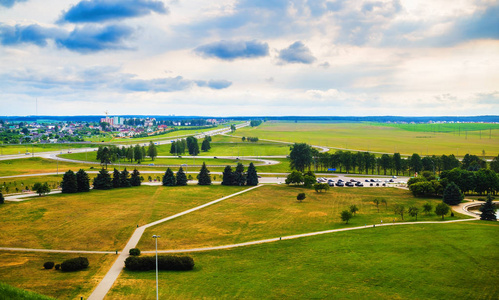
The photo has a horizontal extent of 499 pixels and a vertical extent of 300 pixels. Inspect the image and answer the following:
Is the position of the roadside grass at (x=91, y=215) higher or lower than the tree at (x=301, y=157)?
lower

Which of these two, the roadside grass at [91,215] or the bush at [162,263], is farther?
the roadside grass at [91,215]

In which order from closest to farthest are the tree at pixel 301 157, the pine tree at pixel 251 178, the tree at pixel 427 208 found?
the tree at pixel 427 208
the pine tree at pixel 251 178
the tree at pixel 301 157

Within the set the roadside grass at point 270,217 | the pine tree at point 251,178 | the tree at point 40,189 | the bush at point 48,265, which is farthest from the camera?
the pine tree at point 251,178

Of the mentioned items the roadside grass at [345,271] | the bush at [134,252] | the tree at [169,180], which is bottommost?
the roadside grass at [345,271]

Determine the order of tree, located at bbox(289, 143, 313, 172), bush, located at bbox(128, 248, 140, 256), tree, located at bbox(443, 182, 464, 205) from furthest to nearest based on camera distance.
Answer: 1. tree, located at bbox(289, 143, 313, 172)
2. tree, located at bbox(443, 182, 464, 205)
3. bush, located at bbox(128, 248, 140, 256)

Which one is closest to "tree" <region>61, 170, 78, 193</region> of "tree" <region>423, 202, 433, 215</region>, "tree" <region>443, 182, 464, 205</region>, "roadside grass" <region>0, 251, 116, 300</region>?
"roadside grass" <region>0, 251, 116, 300</region>

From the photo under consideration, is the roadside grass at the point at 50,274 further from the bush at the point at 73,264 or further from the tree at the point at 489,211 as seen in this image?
the tree at the point at 489,211

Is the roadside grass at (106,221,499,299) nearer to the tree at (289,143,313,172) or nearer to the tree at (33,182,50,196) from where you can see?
the tree at (33,182,50,196)

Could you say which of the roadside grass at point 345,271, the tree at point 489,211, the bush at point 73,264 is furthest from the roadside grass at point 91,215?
the tree at point 489,211
